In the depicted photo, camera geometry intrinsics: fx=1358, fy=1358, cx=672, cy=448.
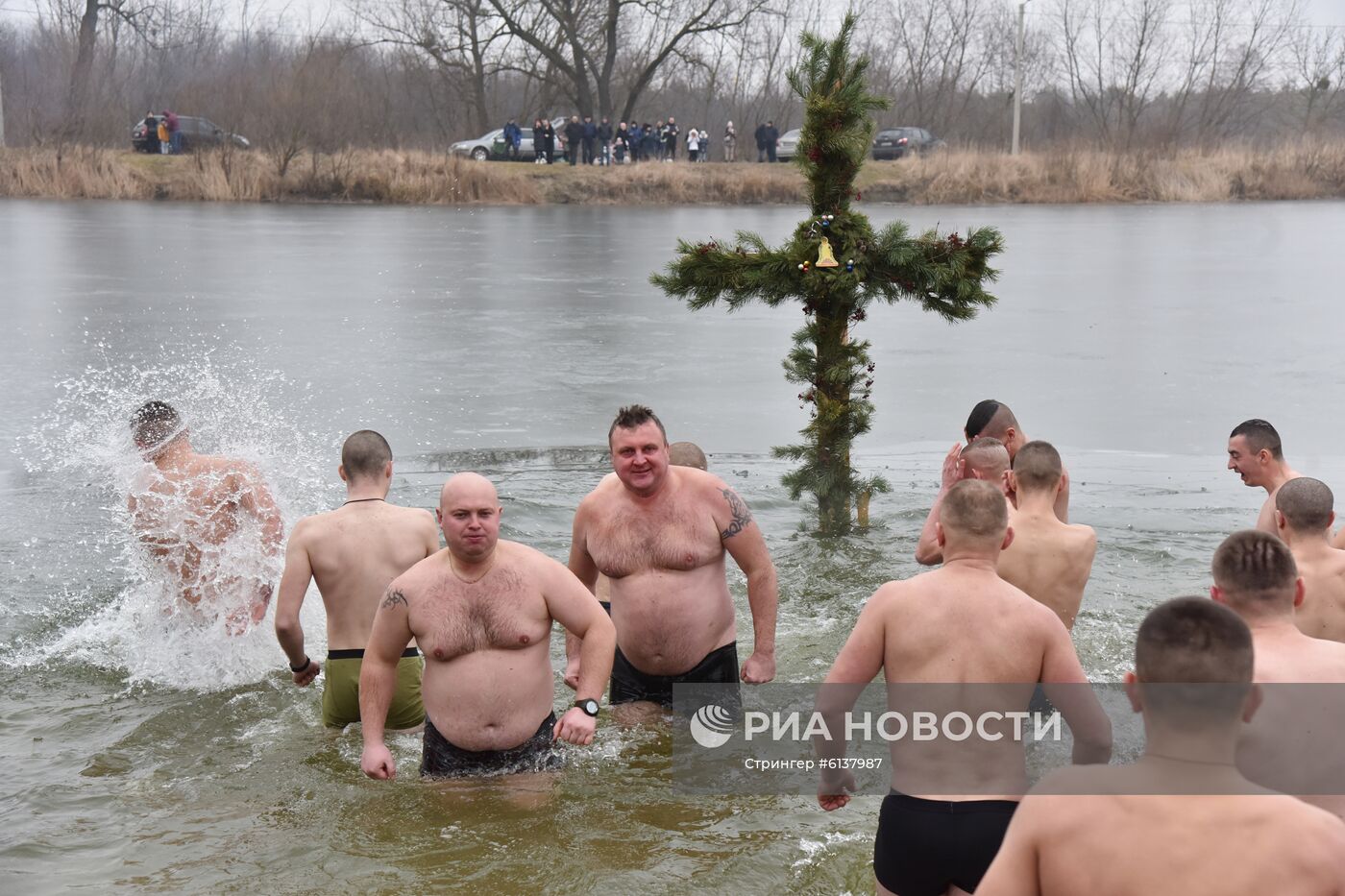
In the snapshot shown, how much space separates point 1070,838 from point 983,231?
6.35m

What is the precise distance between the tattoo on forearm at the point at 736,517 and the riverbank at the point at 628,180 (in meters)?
31.4

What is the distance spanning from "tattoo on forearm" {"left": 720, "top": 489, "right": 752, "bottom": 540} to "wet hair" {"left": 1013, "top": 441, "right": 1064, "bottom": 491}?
109cm

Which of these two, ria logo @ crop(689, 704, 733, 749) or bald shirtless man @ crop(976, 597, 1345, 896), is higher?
bald shirtless man @ crop(976, 597, 1345, 896)

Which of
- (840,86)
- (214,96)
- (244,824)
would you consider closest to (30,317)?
(840,86)

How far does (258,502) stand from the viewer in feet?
21.2

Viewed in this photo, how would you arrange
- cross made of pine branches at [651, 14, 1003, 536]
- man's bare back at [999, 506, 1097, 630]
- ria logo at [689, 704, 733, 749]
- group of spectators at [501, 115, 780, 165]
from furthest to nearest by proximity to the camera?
1. group of spectators at [501, 115, 780, 165]
2. cross made of pine branches at [651, 14, 1003, 536]
3. ria logo at [689, 704, 733, 749]
4. man's bare back at [999, 506, 1097, 630]

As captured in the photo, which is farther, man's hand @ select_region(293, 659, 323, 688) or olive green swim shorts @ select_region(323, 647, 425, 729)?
man's hand @ select_region(293, 659, 323, 688)

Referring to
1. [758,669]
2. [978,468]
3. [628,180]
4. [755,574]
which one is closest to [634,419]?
[755,574]

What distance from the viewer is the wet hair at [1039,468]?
5430mm

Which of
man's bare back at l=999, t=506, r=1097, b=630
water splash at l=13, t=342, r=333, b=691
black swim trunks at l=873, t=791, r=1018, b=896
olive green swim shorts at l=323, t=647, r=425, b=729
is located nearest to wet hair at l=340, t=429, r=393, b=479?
olive green swim shorts at l=323, t=647, r=425, b=729

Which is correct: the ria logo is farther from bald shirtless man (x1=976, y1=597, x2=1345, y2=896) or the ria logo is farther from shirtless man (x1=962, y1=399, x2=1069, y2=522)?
bald shirtless man (x1=976, y1=597, x2=1345, y2=896)

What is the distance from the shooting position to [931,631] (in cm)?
365

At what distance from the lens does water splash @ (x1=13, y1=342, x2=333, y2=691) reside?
268 inches

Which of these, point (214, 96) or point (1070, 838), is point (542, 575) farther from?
point (214, 96)
